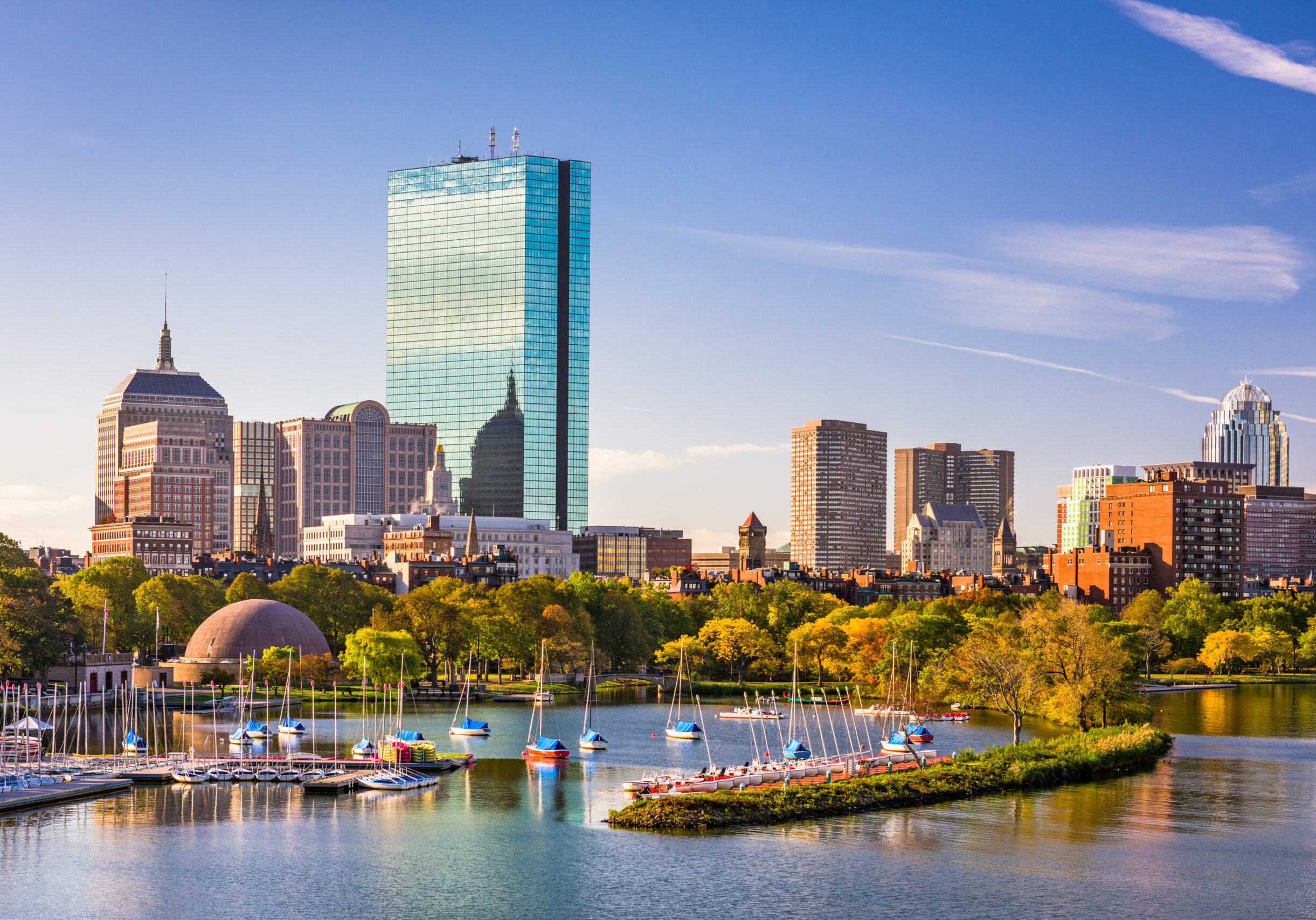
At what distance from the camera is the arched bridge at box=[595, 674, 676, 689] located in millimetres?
181125

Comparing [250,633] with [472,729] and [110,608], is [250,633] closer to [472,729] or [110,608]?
[110,608]

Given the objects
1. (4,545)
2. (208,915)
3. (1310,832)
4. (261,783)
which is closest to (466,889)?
(208,915)

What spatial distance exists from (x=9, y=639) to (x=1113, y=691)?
85787 millimetres

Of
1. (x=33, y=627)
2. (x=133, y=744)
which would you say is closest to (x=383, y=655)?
(x=33, y=627)

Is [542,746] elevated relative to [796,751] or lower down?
lower down

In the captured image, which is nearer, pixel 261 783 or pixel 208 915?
pixel 208 915

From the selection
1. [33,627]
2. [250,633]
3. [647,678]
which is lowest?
[647,678]

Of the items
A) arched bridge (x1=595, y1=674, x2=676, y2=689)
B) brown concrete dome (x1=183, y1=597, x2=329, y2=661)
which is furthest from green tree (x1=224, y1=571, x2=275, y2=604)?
arched bridge (x1=595, y1=674, x2=676, y2=689)

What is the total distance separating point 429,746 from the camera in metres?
103

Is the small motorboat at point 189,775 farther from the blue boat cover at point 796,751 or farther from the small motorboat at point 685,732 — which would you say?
the small motorboat at point 685,732

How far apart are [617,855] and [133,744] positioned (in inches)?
1815

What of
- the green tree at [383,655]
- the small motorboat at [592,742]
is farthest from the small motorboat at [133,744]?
the green tree at [383,655]

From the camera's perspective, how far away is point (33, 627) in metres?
135

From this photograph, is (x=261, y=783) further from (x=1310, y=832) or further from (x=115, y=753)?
(x=1310, y=832)
